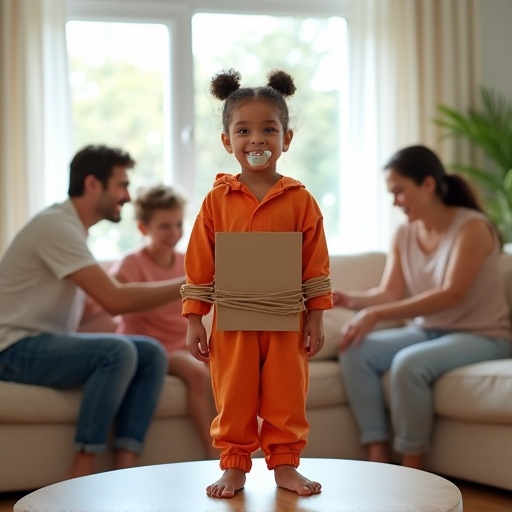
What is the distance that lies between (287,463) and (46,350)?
4.28ft

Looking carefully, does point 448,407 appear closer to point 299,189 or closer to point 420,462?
point 420,462

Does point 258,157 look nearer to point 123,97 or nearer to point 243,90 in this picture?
point 243,90

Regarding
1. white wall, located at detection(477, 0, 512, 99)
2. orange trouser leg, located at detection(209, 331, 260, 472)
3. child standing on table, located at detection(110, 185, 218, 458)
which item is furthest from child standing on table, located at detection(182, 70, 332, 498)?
white wall, located at detection(477, 0, 512, 99)

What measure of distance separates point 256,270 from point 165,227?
1718 mm

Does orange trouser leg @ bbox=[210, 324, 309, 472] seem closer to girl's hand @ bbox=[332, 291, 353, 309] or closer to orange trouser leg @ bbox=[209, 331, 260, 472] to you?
orange trouser leg @ bbox=[209, 331, 260, 472]

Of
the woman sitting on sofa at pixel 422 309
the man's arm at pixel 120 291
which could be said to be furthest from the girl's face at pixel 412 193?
the man's arm at pixel 120 291

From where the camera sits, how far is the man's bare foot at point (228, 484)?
1.89 m

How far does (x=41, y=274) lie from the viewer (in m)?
3.14

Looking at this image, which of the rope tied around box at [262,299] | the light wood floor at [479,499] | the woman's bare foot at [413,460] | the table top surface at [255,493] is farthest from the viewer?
the woman's bare foot at [413,460]

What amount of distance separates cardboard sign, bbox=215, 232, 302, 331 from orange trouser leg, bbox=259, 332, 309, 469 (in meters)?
0.05

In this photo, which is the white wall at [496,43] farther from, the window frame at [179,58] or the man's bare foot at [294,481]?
the man's bare foot at [294,481]

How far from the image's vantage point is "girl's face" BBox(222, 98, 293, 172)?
1922 millimetres

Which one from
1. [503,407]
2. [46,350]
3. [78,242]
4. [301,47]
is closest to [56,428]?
[46,350]

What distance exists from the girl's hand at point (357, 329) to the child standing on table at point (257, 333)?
4.57ft
